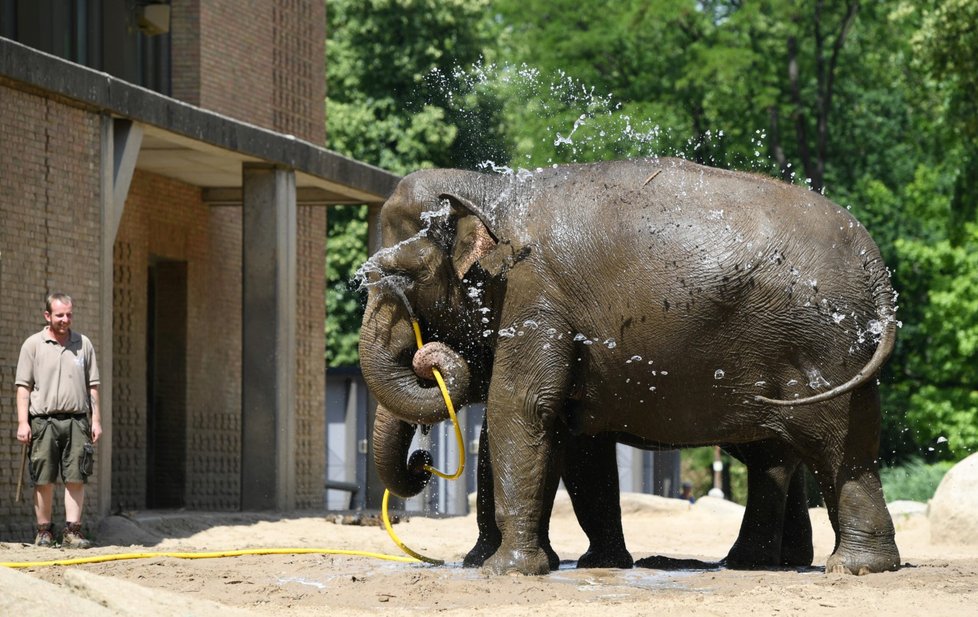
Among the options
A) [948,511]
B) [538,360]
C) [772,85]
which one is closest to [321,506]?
[948,511]

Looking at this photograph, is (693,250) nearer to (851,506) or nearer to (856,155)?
(851,506)

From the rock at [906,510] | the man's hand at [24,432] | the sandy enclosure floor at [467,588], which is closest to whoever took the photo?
the sandy enclosure floor at [467,588]

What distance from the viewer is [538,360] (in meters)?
9.51

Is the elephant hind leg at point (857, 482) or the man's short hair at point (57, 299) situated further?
the man's short hair at point (57, 299)

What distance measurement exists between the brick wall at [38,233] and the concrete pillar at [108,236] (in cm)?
6

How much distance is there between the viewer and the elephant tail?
910 cm

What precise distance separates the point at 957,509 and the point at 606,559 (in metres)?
5.38

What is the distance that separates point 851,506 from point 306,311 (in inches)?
475

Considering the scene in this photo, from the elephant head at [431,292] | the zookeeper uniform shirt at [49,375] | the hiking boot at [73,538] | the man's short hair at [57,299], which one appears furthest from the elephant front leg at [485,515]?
the man's short hair at [57,299]

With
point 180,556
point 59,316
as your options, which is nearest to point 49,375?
point 59,316

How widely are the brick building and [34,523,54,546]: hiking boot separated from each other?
797mm

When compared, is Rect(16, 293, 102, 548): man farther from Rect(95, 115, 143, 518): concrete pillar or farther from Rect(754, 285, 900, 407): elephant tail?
Rect(754, 285, 900, 407): elephant tail

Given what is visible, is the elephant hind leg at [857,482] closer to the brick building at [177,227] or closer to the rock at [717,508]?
the brick building at [177,227]

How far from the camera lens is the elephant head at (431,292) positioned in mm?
9734
